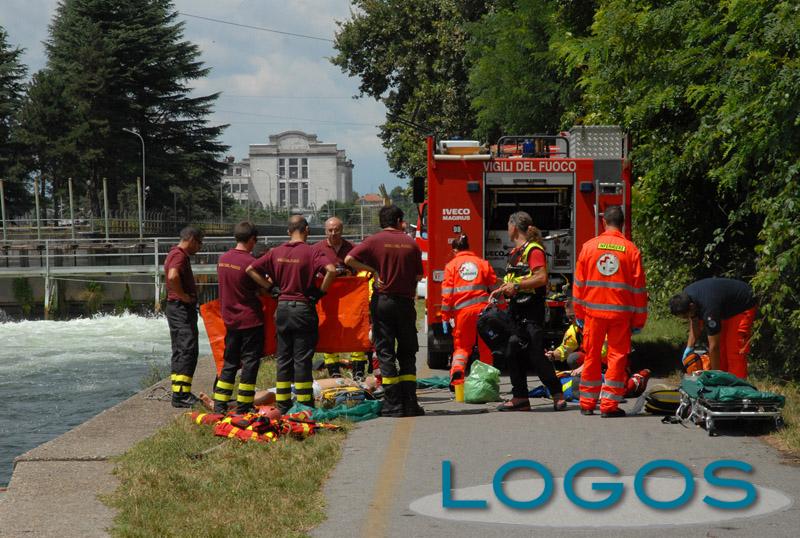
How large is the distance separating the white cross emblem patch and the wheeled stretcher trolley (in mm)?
1158

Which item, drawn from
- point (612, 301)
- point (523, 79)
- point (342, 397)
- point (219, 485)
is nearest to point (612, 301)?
point (612, 301)

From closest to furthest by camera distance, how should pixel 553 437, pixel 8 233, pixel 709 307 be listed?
pixel 553 437 < pixel 709 307 < pixel 8 233

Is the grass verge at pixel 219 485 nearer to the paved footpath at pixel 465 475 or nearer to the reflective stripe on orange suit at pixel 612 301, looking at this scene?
the paved footpath at pixel 465 475

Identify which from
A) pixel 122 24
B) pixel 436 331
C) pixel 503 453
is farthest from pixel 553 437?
pixel 122 24

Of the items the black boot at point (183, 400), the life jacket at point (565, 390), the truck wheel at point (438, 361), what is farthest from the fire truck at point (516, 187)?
the black boot at point (183, 400)

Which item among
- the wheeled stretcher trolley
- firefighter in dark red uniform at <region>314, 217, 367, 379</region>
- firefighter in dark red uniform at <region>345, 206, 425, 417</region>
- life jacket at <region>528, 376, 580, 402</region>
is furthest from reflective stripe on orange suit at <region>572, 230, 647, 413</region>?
firefighter in dark red uniform at <region>314, 217, 367, 379</region>

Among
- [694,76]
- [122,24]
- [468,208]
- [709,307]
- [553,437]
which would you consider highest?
[122,24]

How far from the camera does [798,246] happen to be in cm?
991

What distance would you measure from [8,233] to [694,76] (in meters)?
49.9

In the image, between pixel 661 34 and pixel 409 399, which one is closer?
pixel 409 399

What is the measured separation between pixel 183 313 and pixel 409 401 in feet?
8.05

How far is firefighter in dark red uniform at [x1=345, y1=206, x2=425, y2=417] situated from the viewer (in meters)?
10.1

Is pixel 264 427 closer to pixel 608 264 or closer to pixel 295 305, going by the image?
pixel 295 305

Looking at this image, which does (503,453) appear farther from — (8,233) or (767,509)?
(8,233)
